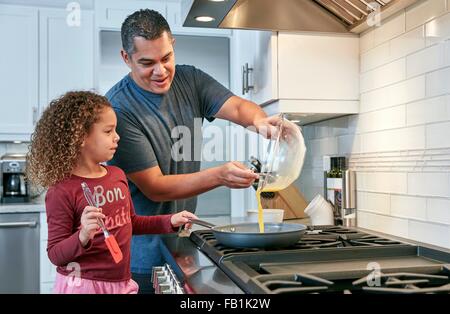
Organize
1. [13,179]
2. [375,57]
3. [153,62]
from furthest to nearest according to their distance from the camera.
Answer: [13,179] < [375,57] < [153,62]

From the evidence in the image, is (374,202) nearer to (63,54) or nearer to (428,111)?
(428,111)

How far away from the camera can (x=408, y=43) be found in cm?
132

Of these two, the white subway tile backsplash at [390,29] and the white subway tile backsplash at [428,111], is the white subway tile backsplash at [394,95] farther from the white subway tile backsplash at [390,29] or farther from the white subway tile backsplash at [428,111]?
the white subway tile backsplash at [390,29]

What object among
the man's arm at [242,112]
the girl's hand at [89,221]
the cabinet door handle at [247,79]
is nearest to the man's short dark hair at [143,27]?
the man's arm at [242,112]

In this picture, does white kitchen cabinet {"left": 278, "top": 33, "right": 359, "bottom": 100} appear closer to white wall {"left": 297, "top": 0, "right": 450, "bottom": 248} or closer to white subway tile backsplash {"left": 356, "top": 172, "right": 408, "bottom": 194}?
white wall {"left": 297, "top": 0, "right": 450, "bottom": 248}

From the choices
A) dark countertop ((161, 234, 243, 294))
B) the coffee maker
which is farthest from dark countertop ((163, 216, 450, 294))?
the coffee maker

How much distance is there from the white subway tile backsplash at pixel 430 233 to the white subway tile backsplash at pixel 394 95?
34cm

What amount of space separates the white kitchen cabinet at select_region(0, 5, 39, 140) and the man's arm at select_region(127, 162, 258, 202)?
1601 mm

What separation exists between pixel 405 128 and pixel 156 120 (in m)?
0.72

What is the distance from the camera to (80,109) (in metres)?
1.16

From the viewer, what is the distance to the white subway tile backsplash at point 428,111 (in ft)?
3.85

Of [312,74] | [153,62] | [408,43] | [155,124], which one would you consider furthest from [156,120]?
[408,43]

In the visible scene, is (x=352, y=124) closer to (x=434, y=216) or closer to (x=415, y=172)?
(x=415, y=172)
